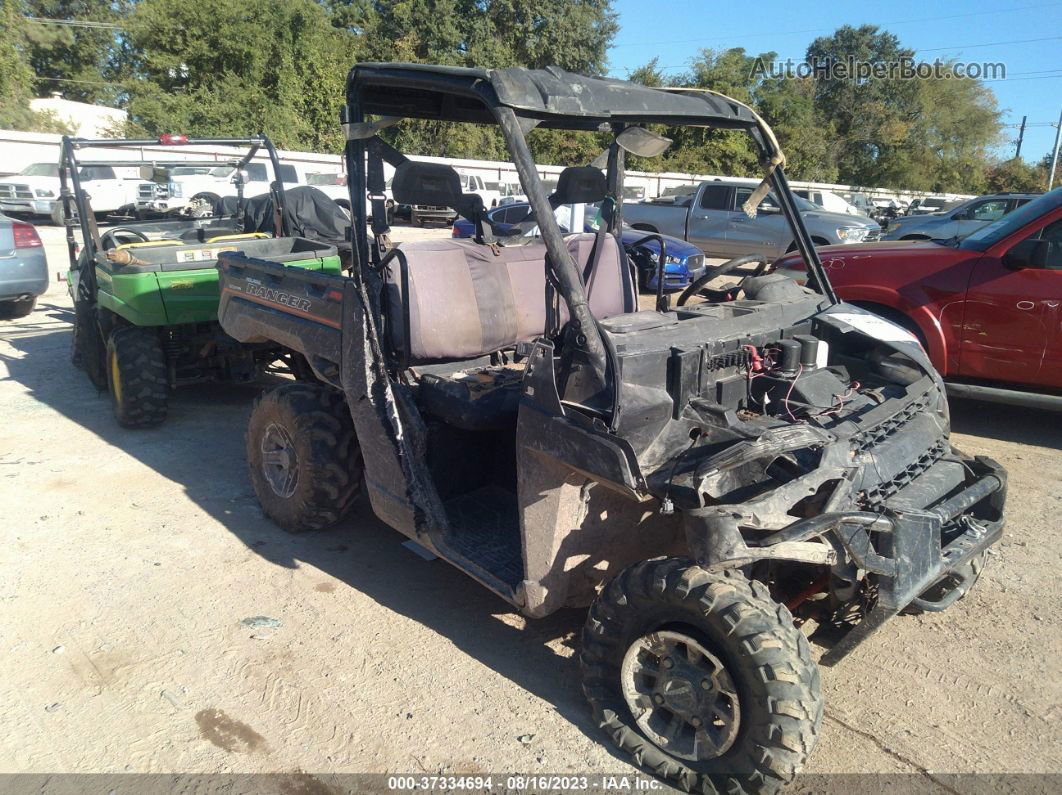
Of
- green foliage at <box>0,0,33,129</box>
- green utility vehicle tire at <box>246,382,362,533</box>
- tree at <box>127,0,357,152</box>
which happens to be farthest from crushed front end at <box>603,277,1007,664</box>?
green foliage at <box>0,0,33,129</box>

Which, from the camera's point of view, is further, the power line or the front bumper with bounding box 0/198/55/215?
the power line

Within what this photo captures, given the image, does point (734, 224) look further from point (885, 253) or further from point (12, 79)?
point (12, 79)

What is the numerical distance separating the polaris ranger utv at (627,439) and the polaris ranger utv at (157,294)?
5.71 feet

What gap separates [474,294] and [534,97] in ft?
4.04

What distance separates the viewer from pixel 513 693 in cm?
312

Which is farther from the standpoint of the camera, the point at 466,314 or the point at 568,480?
the point at 466,314

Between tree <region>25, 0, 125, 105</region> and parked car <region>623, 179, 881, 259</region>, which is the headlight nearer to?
parked car <region>623, 179, 881, 259</region>

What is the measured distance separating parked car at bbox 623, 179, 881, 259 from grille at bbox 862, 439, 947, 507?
1198 cm

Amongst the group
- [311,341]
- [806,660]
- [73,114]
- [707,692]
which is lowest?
[707,692]

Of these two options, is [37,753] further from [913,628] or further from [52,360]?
[52,360]

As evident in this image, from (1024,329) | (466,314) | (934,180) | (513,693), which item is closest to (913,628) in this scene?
(513,693)

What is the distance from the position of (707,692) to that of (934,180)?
52.4 meters

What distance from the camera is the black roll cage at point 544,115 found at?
274 centimetres

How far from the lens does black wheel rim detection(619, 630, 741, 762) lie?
2521mm
